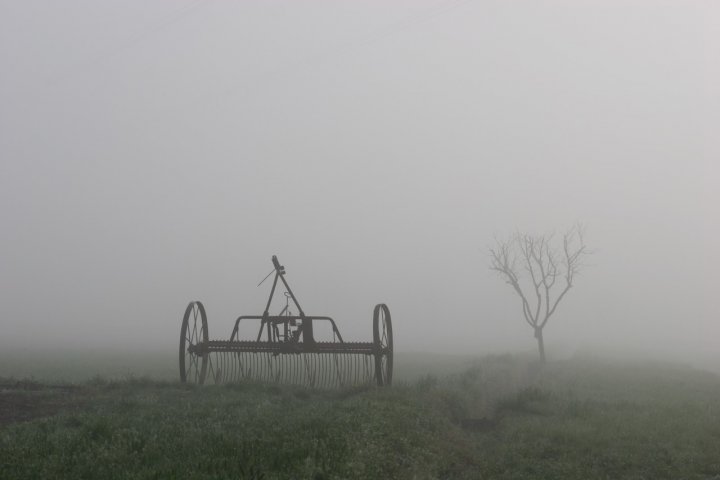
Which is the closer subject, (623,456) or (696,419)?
(623,456)

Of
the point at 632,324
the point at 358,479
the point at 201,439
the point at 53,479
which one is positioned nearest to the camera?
the point at 53,479

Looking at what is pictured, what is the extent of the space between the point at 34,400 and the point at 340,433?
681 cm

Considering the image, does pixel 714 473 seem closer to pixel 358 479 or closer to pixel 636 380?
pixel 358 479

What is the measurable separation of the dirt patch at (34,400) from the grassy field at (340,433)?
3 cm

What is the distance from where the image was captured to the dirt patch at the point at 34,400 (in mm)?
10445

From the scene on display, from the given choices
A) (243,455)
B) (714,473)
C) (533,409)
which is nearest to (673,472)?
(714,473)

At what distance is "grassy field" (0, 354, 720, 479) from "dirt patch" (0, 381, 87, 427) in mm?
33

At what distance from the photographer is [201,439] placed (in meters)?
7.99

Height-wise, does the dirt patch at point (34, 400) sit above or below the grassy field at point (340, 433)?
above

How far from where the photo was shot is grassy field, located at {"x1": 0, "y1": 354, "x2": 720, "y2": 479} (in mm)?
7129

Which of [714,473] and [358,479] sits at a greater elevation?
[358,479]

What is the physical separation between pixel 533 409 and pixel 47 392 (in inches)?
409

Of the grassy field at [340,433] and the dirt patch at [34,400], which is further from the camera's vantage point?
the dirt patch at [34,400]

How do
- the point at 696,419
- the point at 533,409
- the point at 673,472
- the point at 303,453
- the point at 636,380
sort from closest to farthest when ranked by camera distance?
1. the point at 303,453
2. the point at 673,472
3. the point at 696,419
4. the point at 533,409
5. the point at 636,380
